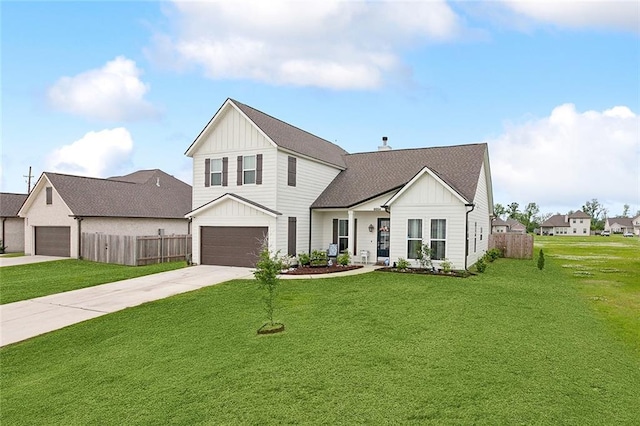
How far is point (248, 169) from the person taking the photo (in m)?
18.2

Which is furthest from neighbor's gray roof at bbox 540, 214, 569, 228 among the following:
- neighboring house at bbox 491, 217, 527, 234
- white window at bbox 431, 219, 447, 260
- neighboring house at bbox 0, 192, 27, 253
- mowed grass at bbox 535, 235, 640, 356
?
neighboring house at bbox 0, 192, 27, 253

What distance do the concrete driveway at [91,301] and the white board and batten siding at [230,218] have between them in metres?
2.30

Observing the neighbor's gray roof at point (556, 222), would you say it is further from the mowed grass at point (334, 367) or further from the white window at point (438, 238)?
the mowed grass at point (334, 367)

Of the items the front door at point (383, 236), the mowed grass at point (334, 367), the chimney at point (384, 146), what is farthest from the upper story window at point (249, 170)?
the chimney at point (384, 146)

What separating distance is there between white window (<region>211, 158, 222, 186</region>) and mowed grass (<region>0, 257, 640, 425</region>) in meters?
9.74

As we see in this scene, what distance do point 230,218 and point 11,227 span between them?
22540mm

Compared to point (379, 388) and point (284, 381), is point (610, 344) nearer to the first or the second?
point (379, 388)

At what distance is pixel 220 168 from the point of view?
19.0 metres

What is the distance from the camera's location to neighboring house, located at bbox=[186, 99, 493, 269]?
16359 mm

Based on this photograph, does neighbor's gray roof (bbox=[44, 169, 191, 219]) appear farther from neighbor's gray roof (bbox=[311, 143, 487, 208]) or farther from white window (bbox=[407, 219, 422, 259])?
white window (bbox=[407, 219, 422, 259])

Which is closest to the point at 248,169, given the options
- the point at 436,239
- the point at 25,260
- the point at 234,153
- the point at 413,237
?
the point at 234,153

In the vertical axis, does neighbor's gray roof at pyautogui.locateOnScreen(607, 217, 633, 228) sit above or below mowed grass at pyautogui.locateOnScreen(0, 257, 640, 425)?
above

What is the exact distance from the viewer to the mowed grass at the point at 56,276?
1320cm

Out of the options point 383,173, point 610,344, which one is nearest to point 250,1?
point 383,173
